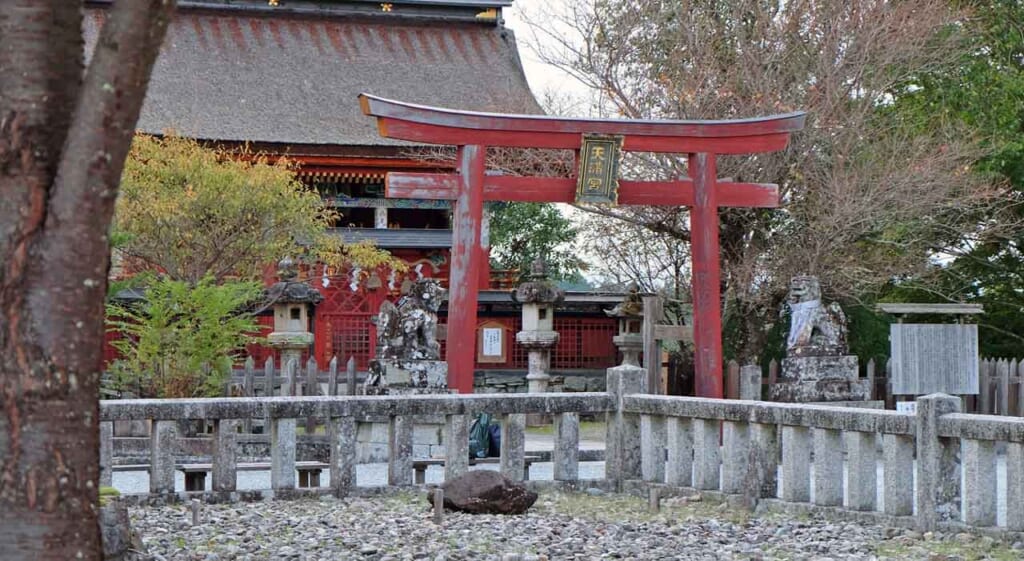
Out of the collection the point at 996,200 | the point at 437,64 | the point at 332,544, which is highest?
the point at 437,64

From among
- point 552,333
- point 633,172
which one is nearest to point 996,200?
point 633,172

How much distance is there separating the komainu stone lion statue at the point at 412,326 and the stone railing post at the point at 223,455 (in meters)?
6.13

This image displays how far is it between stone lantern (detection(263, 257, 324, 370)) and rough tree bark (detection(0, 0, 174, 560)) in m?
19.1

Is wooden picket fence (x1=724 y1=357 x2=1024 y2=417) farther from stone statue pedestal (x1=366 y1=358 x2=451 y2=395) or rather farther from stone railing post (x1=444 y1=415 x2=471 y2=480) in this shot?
stone railing post (x1=444 y1=415 x2=471 y2=480)

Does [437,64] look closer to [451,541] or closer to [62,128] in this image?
[451,541]

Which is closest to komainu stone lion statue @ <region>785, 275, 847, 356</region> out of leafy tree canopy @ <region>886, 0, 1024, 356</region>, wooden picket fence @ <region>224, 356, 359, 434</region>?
leafy tree canopy @ <region>886, 0, 1024, 356</region>

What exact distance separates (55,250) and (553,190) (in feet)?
42.4

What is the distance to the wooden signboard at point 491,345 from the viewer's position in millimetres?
26797

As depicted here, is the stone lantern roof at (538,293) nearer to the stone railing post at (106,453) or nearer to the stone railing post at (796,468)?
the stone railing post at (796,468)

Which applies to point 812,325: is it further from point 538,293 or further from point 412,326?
point 538,293

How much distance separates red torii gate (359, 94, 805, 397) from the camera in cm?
1694

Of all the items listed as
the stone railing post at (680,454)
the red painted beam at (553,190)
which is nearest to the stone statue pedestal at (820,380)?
the red painted beam at (553,190)

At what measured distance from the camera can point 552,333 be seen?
2370cm

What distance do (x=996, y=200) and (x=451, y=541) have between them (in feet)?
49.8
